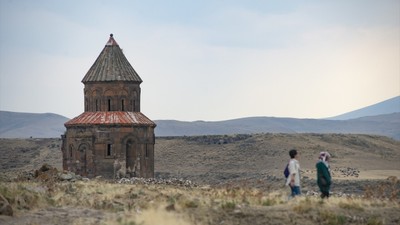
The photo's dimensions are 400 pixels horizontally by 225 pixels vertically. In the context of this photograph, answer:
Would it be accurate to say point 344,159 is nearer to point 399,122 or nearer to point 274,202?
point 274,202

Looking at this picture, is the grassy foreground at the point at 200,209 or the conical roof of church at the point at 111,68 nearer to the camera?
the grassy foreground at the point at 200,209

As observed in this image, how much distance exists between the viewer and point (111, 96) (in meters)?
42.3

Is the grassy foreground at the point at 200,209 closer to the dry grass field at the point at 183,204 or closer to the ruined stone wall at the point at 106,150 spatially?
the dry grass field at the point at 183,204

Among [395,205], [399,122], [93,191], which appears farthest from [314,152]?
[399,122]

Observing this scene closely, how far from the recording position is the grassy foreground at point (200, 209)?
2086 centimetres

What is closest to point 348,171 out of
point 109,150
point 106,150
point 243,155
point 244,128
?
point 243,155

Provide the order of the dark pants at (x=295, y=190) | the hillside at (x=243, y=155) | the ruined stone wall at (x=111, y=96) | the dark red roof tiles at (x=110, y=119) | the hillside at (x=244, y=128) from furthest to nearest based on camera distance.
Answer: the hillside at (x=244, y=128) < the hillside at (x=243, y=155) < the ruined stone wall at (x=111, y=96) < the dark red roof tiles at (x=110, y=119) < the dark pants at (x=295, y=190)

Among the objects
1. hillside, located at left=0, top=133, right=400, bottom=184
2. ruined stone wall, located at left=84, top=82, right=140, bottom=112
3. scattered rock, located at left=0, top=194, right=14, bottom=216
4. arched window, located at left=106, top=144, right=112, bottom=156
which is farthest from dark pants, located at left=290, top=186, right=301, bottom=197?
hillside, located at left=0, top=133, right=400, bottom=184

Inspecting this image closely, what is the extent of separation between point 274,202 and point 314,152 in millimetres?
49605

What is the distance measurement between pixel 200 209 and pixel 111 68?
2183 cm

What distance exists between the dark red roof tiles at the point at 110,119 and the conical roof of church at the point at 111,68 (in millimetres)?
1580

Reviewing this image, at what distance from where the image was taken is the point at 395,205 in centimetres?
2245

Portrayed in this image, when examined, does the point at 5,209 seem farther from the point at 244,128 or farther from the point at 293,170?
the point at 244,128

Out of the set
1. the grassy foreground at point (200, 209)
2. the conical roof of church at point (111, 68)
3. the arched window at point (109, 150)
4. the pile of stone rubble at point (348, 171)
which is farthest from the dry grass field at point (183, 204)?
the pile of stone rubble at point (348, 171)
